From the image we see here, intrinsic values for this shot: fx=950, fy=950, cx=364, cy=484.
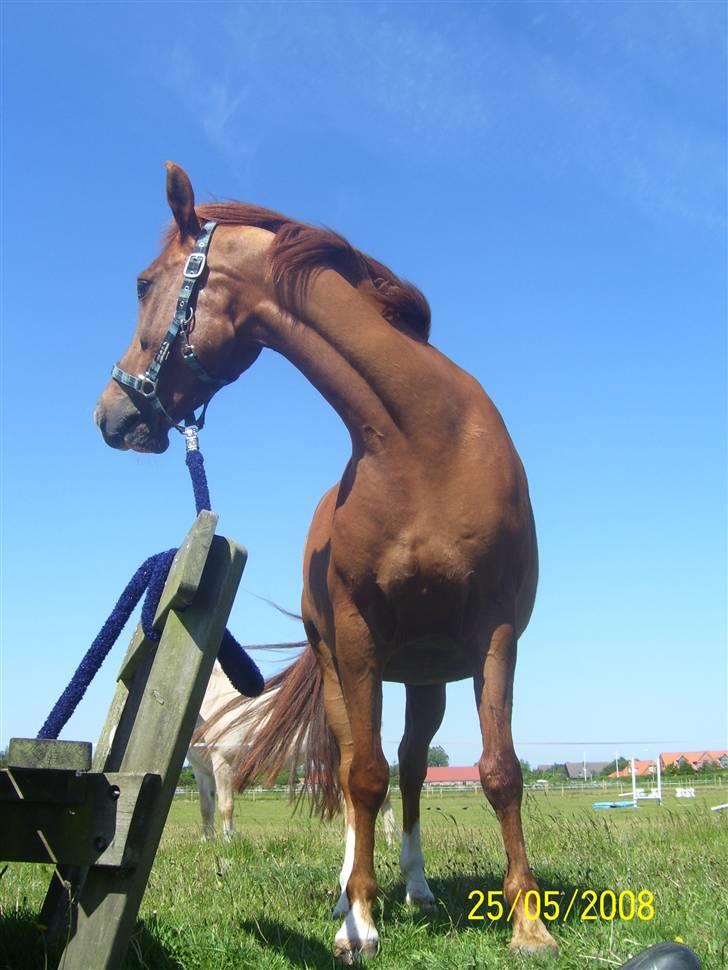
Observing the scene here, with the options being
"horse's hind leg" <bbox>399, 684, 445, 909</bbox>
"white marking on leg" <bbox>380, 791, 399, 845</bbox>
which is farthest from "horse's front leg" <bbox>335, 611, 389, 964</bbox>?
"white marking on leg" <bbox>380, 791, 399, 845</bbox>

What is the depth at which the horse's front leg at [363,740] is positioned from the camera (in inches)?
145

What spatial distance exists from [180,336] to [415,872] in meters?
2.80

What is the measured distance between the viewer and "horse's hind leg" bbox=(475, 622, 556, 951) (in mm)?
3520

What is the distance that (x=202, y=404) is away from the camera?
14.3 ft

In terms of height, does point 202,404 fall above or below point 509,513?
above

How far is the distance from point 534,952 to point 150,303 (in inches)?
121

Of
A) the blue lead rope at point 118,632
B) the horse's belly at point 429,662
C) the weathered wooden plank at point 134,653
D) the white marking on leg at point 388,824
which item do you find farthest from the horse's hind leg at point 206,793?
the blue lead rope at point 118,632

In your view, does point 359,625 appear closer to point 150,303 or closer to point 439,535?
point 439,535

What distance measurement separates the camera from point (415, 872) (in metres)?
4.65

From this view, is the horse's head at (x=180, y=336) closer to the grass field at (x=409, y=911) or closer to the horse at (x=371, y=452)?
the horse at (x=371, y=452)

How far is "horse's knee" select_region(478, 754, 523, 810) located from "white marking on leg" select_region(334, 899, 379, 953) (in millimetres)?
632

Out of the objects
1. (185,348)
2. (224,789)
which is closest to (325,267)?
(185,348)

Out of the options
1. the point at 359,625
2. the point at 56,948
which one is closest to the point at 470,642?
the point at 359,625

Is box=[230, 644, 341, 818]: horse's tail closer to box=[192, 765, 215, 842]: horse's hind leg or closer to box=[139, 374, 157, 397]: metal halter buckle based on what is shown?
box=[139, 374, 157, 397]: metal halter buckle
